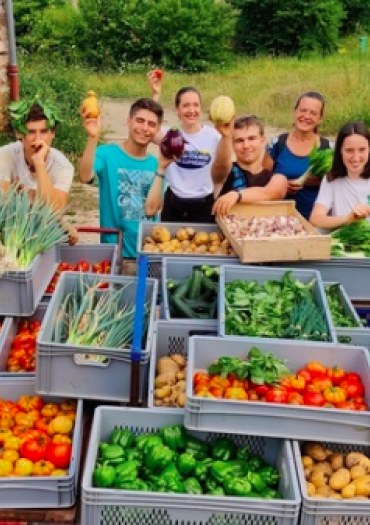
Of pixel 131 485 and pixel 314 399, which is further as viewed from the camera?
pixel 314 399

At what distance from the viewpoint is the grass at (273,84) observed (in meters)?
16.8

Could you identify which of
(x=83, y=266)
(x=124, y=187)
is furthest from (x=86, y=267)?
(x=124, y=187)

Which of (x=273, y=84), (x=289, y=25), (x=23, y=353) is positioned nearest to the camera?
(x=23, y=353)

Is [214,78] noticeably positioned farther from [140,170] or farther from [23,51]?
[140,170]

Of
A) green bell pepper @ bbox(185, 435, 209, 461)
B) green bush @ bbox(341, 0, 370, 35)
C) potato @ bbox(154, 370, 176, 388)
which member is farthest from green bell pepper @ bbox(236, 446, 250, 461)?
green bush @ bbox(341, 0, 370, 35)

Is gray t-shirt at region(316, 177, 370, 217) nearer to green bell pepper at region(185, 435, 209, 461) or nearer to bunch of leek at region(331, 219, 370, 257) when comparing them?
bunch of leek at region(331, 219, 370, 257)

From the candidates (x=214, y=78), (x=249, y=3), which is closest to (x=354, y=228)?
(x=214, y=78)

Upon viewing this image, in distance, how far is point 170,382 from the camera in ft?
12.3

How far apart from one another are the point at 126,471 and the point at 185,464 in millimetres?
273

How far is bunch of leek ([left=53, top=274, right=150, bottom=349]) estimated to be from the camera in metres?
3.71

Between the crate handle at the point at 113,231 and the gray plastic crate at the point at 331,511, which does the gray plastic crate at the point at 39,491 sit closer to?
the gray plastic crate at the point at 331,511

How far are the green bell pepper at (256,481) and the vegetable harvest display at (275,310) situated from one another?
0.90m

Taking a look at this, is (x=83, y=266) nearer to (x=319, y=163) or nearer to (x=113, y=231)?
(x=113, y=231)

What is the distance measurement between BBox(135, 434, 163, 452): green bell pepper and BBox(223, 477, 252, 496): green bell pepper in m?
0.37
